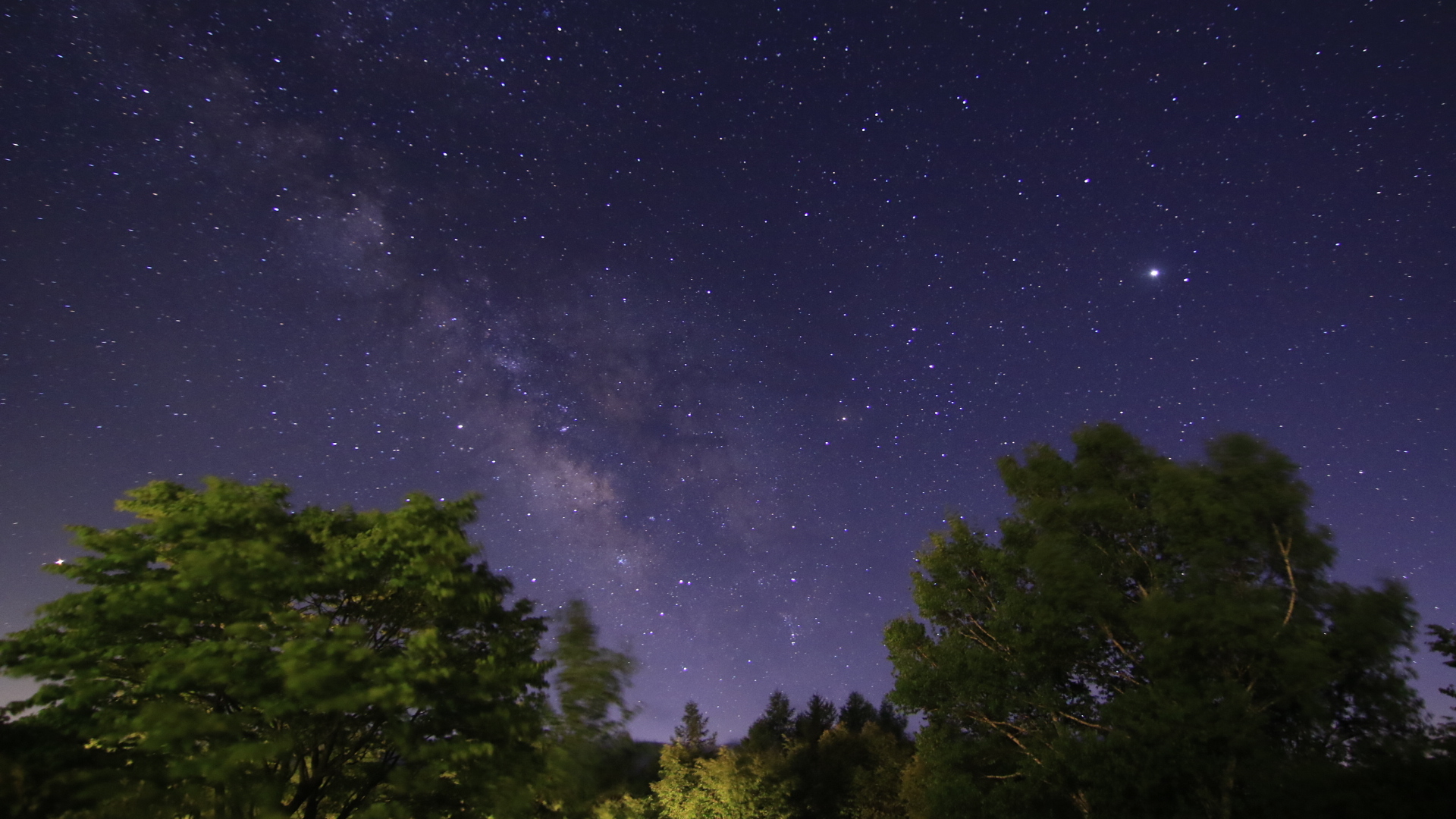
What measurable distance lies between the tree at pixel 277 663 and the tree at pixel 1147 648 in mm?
17059

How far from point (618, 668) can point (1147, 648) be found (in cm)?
1578

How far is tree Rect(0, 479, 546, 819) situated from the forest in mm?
58

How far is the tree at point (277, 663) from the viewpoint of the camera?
37.1 ft

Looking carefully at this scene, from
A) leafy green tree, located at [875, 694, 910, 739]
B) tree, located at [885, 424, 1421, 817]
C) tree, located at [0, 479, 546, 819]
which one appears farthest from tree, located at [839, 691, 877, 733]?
tree, located at [0, 479, 546, 819]

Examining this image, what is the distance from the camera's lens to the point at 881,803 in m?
42.7

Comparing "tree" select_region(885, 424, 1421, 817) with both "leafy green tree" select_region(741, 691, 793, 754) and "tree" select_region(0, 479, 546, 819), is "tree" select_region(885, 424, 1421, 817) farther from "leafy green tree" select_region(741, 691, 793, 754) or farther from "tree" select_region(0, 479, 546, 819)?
"leafy green tree" select_region(741, 691, 793, 754)

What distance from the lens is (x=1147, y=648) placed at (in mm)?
21203

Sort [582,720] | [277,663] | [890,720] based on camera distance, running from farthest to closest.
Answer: [890,720]
[582,720]
[277,663]

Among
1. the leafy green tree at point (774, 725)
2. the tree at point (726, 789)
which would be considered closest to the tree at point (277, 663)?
the tree at point (726, 789)

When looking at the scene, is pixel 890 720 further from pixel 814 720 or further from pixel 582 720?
pixel 582 720

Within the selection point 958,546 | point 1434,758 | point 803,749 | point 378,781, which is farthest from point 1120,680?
point 803,749

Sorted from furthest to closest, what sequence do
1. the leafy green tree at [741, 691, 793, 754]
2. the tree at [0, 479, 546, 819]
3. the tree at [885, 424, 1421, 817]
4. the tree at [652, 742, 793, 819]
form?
the leafy green tree at [741, 691, 793, 754]
the tree at [652, 742, 793, 819]
the tree at [885, 424, 1421, 817]
the tree at [0, 479, 546, 819]

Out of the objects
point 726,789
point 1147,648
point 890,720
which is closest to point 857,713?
point 890,720

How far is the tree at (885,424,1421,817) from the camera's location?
19297 millimetres
